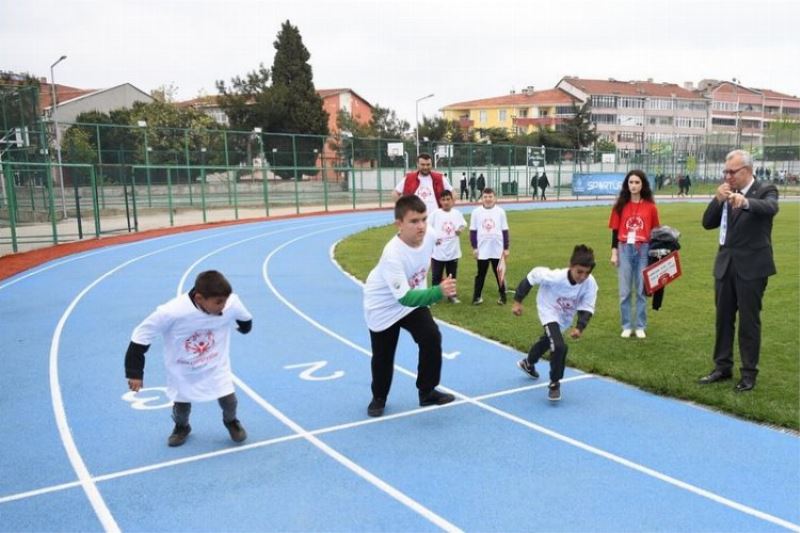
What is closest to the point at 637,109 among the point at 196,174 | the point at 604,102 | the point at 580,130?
the point at 604,102

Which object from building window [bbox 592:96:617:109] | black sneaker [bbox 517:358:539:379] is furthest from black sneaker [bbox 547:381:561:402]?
building window [bbox 592:96:617:109]

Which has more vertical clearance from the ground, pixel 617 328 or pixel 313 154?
pixel 313 154

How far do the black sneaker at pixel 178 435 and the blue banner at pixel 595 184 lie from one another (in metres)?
45.0

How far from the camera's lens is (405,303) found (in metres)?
4.84

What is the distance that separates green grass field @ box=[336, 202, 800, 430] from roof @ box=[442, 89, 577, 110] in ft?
295

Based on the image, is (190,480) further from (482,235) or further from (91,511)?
(482,235)

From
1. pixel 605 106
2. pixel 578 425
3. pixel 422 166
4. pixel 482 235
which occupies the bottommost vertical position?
pixel 578 425

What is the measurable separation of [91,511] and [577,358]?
4.84 meters

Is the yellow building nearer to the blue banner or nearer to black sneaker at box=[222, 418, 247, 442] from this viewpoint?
the blue banner

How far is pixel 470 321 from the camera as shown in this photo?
8578 millimetres

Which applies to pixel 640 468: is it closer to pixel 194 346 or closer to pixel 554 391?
pixel 554 391

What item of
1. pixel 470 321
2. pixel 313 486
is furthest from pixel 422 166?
pixel 313 486

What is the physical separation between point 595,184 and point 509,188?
7760 millimetres

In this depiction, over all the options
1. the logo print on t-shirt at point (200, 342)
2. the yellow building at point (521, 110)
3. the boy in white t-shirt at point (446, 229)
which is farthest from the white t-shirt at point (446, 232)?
the yellow building at point (521, 110)
